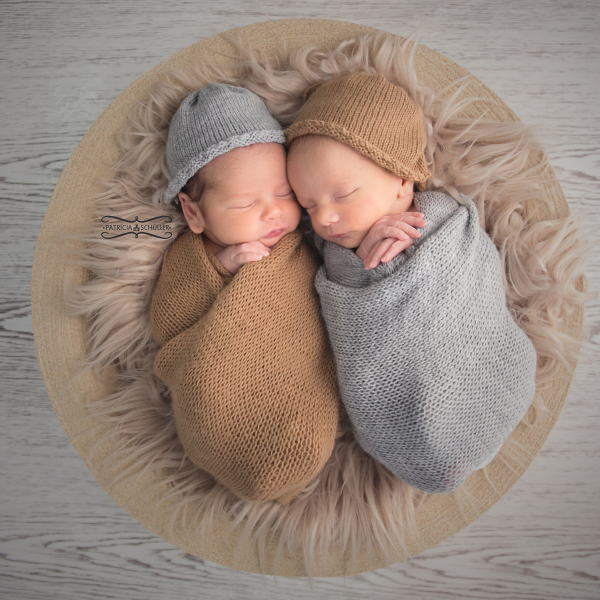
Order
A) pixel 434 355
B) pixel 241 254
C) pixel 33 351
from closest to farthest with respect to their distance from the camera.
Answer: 1. pixel 434 355
2. pixel 241 254
3. pixel 33 351

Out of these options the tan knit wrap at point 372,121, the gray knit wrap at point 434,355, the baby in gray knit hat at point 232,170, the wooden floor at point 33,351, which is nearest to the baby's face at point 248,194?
the baby in gray knit hat at point 232,170

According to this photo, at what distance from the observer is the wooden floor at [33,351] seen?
1.38 meters

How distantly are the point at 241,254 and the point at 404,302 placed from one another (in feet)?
1.43

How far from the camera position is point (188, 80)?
117 centimetres

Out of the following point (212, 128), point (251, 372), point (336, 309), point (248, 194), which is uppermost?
point (212, 128)

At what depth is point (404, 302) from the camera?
1011 mm

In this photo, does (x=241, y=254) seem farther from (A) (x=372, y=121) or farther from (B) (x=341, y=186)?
(A) (x=372, y=121)

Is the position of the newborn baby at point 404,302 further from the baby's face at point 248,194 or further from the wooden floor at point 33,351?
the wooden floor at point 33,351

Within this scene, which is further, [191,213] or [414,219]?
[191,213]

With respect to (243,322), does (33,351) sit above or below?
below

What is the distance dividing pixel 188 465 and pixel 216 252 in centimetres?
62

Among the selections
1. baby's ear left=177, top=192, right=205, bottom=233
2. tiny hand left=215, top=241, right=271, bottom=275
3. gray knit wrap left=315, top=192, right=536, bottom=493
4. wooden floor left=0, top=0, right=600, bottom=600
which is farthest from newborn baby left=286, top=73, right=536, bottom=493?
wooden floor left=0, top=0, right=600, bottom=600

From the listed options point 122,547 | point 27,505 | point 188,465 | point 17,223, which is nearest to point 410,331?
point 188,465

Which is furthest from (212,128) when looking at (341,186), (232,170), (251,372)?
(251,372)
